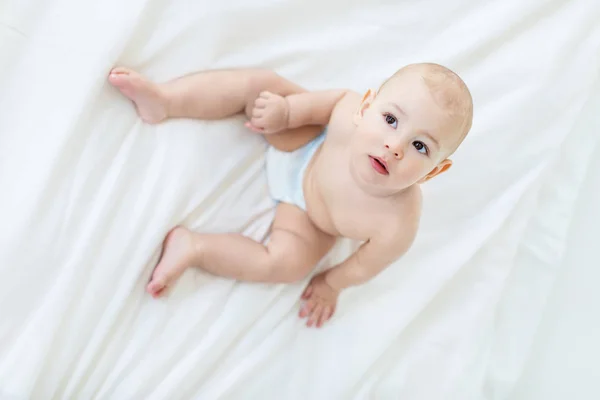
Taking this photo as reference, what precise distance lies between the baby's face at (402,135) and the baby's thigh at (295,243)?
0.18 meters

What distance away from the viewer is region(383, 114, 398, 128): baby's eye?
2.50 feet

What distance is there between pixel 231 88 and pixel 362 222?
27 centimetres

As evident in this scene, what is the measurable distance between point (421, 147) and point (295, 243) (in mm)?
267

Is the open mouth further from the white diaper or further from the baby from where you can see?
the white diaper

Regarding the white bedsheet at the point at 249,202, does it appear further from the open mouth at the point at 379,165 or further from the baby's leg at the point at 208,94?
the open mouth at the point at 379,165

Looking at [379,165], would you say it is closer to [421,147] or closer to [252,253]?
[421,147]

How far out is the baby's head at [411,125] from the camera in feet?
2.40

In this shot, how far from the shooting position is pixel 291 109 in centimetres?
93

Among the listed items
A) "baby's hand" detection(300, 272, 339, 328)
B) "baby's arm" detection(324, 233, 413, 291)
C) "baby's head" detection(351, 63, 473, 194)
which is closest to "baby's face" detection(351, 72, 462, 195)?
"baby's head" detection(351, 63, 473, 194)

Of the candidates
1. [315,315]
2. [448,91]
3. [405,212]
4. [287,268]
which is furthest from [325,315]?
[448,91]

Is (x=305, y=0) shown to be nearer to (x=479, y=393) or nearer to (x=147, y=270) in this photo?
(x=147, y=270)

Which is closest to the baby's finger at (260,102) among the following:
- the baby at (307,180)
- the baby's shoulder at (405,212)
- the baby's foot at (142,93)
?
the baby at (307,180)

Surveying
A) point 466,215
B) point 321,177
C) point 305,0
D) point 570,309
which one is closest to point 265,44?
point 305,0

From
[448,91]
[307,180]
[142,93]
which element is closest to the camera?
[448,91]
